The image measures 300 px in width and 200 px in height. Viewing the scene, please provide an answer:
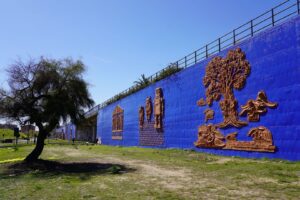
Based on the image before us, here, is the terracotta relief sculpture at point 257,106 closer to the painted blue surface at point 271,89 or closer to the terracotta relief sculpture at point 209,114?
the painted blue surface at point 271,89

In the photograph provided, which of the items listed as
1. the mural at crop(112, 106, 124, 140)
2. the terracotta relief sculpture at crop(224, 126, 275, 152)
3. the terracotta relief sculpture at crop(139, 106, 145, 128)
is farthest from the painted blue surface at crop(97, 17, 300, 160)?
the mural at crop(112, 106, 124, 140)

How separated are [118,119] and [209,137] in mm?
29520

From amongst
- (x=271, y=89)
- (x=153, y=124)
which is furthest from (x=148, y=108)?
(x=271, y=89)

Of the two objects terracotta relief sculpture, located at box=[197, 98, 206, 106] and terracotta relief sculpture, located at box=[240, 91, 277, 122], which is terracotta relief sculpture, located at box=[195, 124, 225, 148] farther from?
terracotta relief sculpture, located at box=[240, 91, 277, 122]

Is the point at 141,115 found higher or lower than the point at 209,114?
higher

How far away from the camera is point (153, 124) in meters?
38.0

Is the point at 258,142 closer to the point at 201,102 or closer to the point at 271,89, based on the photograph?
the point at 271,89

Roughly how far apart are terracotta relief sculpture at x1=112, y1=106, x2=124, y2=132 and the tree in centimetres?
2828

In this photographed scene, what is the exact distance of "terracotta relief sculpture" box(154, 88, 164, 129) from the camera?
35875mm

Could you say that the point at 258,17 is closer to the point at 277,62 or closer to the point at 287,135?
the point at 277,62

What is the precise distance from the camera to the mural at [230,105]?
798 inches

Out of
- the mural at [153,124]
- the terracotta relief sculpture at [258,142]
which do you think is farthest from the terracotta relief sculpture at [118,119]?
the terracotta relief sculpture at [258,142]

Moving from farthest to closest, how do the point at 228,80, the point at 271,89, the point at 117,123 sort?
the point at 117,123, the point at 228,80, the point at 271,89

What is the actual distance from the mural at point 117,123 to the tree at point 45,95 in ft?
92.2
